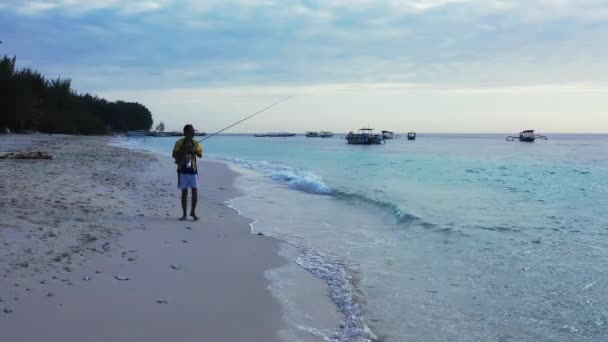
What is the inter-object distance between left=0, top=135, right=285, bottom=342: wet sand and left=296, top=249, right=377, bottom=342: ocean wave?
505 mm

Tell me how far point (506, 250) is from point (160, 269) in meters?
5.79

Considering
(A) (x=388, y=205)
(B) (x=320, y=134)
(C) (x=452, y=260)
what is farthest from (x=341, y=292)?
(B) (x=320, y=134)

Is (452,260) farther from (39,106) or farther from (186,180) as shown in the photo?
(39,106)

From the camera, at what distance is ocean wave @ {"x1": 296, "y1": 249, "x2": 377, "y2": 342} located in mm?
4605

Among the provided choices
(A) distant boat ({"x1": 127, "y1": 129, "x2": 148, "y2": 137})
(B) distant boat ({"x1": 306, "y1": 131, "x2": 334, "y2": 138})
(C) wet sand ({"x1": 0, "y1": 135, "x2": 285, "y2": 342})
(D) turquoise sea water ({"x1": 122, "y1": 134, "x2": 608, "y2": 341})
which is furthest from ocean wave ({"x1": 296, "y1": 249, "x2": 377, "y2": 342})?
(B) distant boat ({"x1": 306, "y1": 131, "x2": 334, "y2": 138})

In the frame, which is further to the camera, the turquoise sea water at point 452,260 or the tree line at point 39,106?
the tree line at point 39,106

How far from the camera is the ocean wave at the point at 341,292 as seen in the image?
4.61 metres

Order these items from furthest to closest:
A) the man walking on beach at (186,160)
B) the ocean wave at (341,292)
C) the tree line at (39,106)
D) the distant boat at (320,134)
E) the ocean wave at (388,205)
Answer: the distant boat at (320,134) → the tree line at (39,106) → the ocean wave at (388,205) → the man walking on beach at (186,160) → the ocean wave at (341,292)

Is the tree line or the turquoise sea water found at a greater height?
the tree line

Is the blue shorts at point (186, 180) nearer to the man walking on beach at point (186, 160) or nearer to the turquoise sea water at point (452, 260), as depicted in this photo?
the man walking on beach at point (186, 160)

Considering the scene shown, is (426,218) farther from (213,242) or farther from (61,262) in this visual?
(61,262)

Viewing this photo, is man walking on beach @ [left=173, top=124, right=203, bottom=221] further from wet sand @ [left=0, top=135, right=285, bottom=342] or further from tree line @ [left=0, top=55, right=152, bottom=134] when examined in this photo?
tree line @ [left=0, top=55, right=152, bottom=134]

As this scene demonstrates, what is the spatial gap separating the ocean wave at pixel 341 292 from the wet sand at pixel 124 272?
0.50 m

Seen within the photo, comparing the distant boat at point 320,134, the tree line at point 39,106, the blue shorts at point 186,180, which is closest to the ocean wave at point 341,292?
the blue shorts at point 186,180
